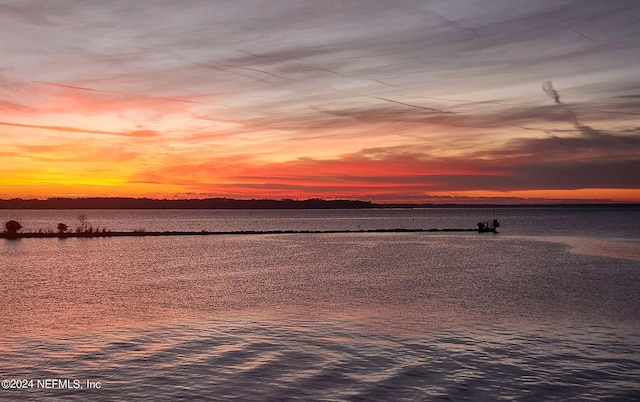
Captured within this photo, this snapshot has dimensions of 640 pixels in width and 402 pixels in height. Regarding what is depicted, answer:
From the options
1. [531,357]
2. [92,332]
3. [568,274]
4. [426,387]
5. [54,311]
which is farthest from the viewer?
[568,274]

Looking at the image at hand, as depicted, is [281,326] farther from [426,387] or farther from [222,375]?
[426,387]

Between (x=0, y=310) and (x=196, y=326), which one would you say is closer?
(x=196, y=326)

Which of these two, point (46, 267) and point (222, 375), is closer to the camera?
point (222, 375)

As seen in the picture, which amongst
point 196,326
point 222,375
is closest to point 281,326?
point 196,326

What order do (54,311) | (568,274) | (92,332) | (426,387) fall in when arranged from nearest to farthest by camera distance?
(426,387) < (92,332) < (54,311) < (568,274)

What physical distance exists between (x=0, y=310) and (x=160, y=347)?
15.0m

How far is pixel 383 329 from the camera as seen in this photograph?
28688mm

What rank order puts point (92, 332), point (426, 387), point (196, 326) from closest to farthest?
point (426, 387), point (92, 332), point (196, 326)

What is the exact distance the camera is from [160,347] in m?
24.2

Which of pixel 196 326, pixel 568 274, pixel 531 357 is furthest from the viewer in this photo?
pixel 568 274

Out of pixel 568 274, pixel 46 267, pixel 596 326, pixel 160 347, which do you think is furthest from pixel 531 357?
pixel 46 267

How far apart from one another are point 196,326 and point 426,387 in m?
14.1

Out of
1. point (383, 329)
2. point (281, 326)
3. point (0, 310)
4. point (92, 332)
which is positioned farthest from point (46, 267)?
point (383, 329)

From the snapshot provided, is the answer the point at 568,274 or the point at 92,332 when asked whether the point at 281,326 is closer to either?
the point at 92,332
